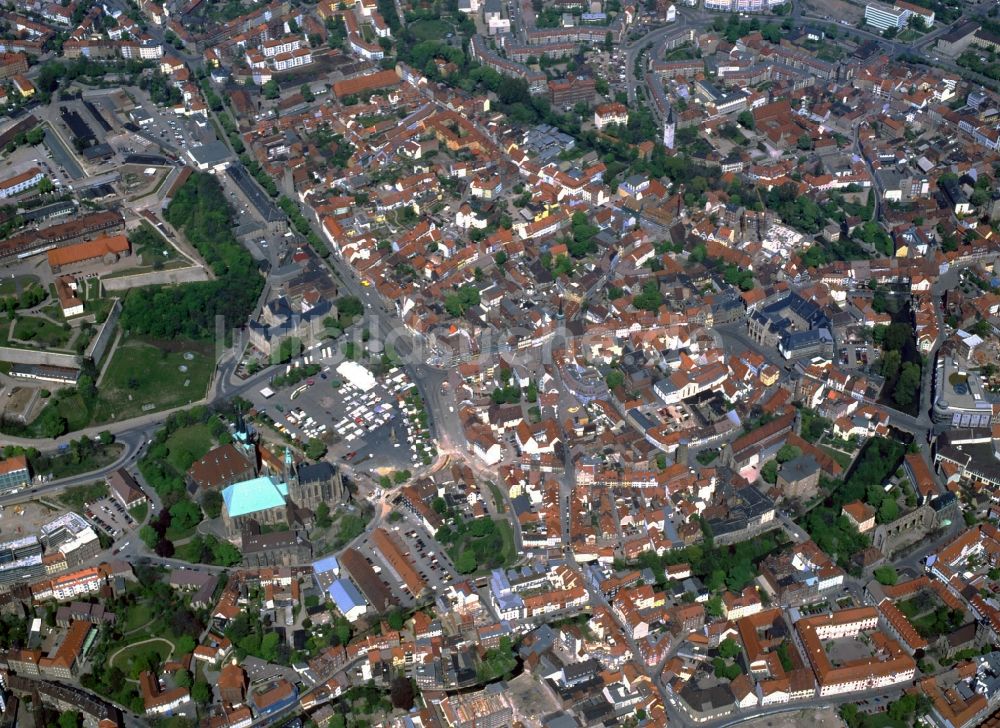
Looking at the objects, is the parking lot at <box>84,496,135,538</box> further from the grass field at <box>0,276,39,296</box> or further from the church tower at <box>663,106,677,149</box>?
the church tower at <box>663,106,677,149</box>

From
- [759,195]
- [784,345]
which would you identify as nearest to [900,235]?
[759,195]

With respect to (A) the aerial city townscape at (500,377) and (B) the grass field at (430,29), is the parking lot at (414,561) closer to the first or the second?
(A) the aerial city townscape at (500,377)

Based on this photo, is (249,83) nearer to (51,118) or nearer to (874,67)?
(51,118)

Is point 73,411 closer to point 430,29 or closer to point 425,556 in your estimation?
point 425,556

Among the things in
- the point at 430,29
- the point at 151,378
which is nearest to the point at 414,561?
the point at 151,378

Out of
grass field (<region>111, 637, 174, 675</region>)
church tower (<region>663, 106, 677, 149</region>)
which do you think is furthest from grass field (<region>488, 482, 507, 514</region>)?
church tower (<region>663, 106, 677, 149</region>)

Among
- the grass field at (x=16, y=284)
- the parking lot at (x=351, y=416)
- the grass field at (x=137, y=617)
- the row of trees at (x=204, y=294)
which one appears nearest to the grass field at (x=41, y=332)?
the grass field at (x=16, y=284)
